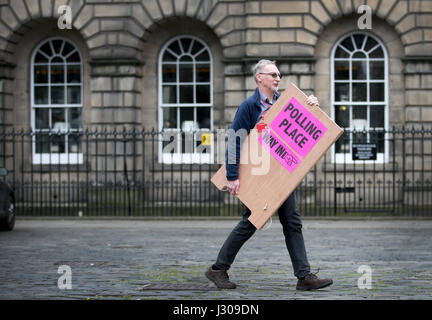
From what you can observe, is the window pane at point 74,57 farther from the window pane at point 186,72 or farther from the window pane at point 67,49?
the window pane at point 186,72

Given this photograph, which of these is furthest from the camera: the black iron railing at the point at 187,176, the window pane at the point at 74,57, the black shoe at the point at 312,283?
the window pane at the point at 74,57

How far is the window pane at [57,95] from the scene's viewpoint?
21859 millimetres

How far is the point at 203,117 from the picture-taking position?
21.5 meters

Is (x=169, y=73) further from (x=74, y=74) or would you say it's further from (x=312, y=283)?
(x=312, y=283)

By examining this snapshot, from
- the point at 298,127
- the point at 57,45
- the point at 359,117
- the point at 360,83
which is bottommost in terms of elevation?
the point at 298,127

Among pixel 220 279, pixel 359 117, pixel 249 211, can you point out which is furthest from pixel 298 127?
pixel 359 117

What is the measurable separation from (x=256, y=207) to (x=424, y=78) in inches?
529

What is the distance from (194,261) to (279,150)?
3.06 metres

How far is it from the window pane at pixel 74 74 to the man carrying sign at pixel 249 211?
47.4ft

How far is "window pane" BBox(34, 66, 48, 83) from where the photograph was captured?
22.0 meters

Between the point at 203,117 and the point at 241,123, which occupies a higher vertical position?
the point at 203,117

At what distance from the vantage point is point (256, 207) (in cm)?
766

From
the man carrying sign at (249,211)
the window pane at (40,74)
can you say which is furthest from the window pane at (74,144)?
the man carrying sign at (249,211)
